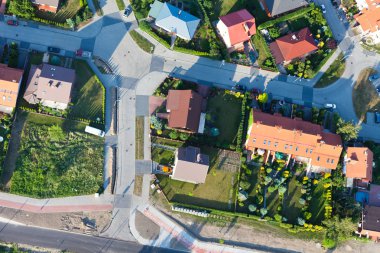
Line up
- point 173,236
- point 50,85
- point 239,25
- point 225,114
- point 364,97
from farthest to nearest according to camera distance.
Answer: point 364,97 < point 225,114 < point 239,25 < point 173,236 < point 50,85

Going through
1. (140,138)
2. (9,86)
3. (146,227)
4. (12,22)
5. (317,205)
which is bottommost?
(146,227)

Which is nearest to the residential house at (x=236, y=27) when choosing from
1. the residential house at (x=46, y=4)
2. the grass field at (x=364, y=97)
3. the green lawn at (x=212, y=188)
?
the green lawn at (x=212, y=188)

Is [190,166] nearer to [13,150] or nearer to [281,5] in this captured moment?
[13,150]

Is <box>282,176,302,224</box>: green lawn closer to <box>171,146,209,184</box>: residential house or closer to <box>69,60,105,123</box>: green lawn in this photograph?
<box>171,146,209,184</box>: residential house

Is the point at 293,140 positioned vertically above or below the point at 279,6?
below

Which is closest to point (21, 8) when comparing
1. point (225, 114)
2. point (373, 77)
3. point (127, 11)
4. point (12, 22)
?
point (12, 22)

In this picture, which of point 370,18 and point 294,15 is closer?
point 370,18

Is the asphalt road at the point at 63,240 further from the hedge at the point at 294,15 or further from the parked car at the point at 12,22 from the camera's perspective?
the hedge at the point at 294,15

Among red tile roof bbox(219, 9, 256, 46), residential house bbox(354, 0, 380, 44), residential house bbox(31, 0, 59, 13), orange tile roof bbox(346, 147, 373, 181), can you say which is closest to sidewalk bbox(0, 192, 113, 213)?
residential house bbox(31, 0, 59, 13)
